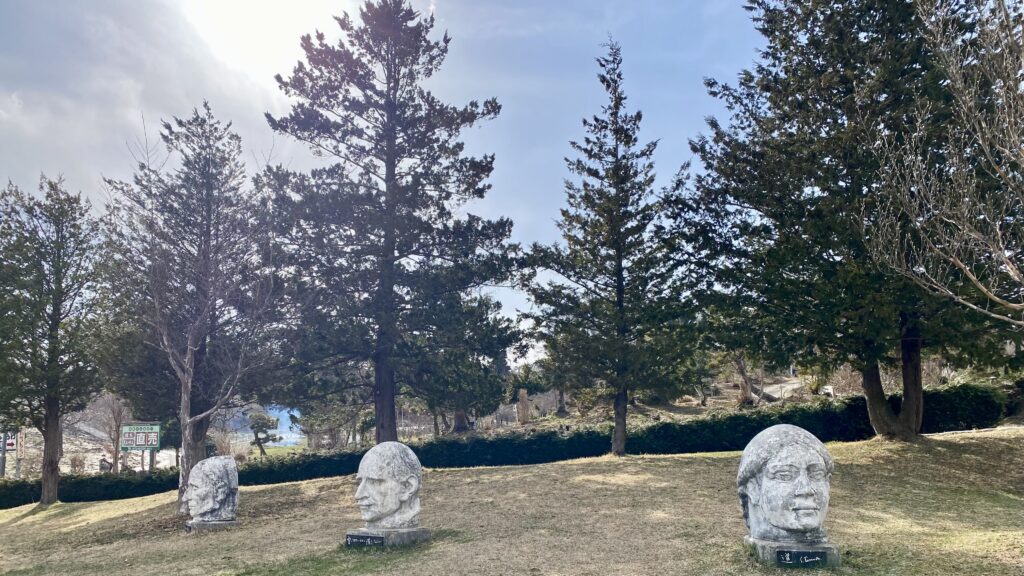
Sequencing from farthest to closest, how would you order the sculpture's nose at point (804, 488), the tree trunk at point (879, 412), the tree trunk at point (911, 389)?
the tree trunk at point (879, 412)
the tree trunk at point (911, 389)
the sculpture's nose at point (804, 488)

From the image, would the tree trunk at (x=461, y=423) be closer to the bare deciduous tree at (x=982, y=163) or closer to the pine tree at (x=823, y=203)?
the pine tree at (x=823, y=203)

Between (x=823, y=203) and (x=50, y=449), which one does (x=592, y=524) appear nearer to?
(x=823, y=203)

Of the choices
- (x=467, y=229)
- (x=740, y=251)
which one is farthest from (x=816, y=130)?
(x=467, y=229)

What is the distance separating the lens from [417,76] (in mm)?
20516

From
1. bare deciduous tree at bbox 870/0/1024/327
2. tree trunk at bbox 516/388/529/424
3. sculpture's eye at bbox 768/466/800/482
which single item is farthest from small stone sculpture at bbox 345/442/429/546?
tree trunk at bbox 516/388/529/424

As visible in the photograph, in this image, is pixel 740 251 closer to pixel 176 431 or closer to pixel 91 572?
pixel 91 572

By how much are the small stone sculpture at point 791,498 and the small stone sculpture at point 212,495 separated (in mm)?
10288

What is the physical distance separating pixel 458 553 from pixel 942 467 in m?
11.5

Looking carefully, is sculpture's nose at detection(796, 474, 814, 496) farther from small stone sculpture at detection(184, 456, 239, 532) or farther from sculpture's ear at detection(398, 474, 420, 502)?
small stone sculpture at detection(184, 456, 239, 532)

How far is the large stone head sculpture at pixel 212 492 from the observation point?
1307 centimetres

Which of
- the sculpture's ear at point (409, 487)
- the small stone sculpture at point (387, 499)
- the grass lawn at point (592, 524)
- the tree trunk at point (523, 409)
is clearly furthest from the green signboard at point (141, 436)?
the tree trunk at point (523, 409)

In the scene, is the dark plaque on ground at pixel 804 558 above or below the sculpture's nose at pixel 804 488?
below

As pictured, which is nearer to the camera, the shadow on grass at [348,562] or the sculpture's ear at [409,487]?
the shadow on grass at [348,562]

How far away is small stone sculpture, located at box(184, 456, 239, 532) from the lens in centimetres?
1305
